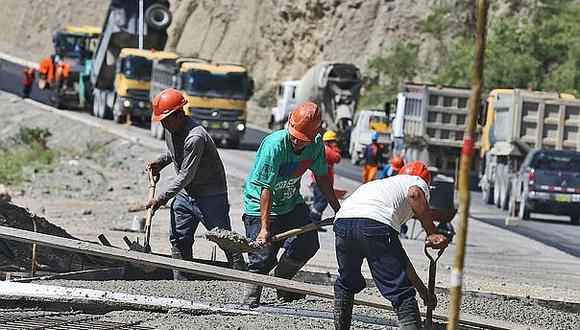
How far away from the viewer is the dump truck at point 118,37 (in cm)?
4594

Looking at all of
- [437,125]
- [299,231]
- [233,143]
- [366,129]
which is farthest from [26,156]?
[299,231]

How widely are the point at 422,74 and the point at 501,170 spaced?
32.4m

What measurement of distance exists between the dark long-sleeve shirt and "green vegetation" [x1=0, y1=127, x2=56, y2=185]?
19.9 m

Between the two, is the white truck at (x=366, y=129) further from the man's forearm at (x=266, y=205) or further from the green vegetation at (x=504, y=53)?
the man's forearm at (x=266, y=205)

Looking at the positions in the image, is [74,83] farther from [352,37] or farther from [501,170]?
[501,170]

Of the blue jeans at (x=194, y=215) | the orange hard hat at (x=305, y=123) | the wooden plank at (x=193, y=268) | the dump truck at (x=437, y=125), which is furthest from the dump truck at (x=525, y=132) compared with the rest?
the wooden plank at (x=193, y=268)

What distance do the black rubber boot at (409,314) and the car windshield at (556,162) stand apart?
69.5 ft

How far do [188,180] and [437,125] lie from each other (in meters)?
25.7

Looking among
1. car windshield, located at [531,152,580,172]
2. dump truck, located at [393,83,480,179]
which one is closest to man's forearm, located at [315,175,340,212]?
car windshield, located at [531,152,580,172]

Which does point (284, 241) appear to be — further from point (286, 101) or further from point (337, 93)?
point (286, 101)

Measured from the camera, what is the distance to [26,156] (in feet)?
123

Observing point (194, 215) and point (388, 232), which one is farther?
point (194, 215)

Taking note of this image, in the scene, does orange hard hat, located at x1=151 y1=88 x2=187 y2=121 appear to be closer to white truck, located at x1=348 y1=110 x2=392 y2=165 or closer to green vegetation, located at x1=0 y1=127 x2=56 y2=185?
green vegetation, located at x1=0 y1=127 x2=56 y2=185

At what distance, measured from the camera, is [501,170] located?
33188 millimetres
